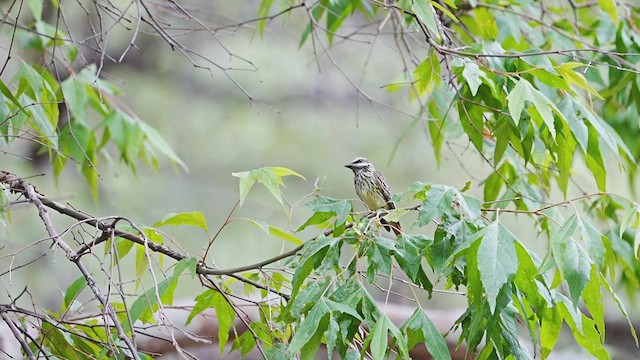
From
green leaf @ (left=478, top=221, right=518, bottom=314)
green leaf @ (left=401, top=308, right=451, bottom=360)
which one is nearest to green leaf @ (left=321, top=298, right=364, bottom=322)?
green leaf @ (left=401, top=308, right=451, bottom=360)

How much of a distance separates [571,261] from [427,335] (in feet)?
1.25

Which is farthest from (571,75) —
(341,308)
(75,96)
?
Result: (75,96)

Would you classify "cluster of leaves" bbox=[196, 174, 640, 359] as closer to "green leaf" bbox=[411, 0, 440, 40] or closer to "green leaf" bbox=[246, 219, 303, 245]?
"green leaf" bbox=[246, 219, 303, 245]

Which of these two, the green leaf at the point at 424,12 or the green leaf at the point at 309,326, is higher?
the green leaf at the point at 424,12

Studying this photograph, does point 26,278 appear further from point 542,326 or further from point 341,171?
point 542,326

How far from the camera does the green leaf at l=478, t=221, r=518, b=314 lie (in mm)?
1849

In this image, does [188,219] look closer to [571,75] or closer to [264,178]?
[264,178]

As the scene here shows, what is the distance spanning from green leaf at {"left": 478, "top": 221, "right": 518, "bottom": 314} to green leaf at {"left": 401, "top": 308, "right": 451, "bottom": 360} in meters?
0.23

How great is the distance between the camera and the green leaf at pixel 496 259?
185 centimetres

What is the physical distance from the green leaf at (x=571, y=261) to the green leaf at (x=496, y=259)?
114 mm

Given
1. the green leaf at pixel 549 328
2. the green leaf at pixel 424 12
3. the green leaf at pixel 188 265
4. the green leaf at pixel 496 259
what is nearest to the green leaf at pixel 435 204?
the green leaf at pixel 496 259

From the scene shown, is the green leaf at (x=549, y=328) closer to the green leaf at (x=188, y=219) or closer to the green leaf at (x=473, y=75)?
the green leaf at (x=473, y=75)

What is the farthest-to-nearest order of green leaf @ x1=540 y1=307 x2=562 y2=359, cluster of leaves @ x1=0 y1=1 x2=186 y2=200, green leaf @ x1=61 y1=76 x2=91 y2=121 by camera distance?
green leaf @ x1=61 y1=76 x2=91 y2=121
cluster of leaves @ x1=0 y1=1 x2=186 y2=200
green leaf @ x1=540 y1=307 x2=562 y2=359

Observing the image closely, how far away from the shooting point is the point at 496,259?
6.17 ft
